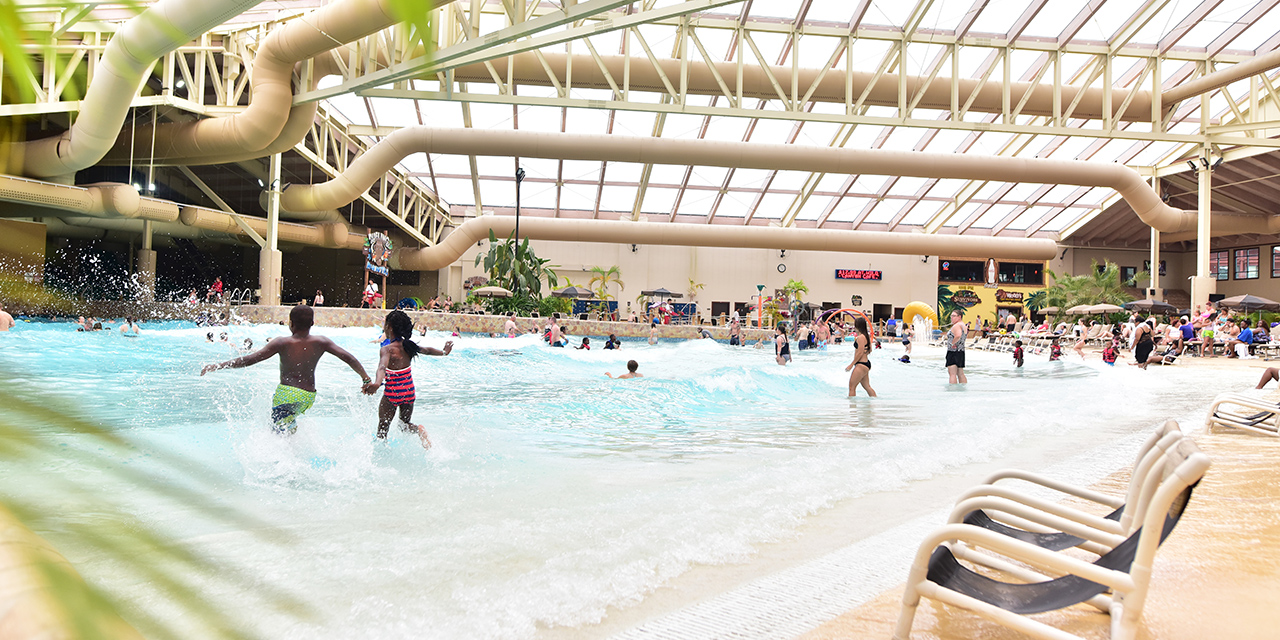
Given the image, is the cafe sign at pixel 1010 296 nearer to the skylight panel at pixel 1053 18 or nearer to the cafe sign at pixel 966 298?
Answer: the cafe sign at pixel 966 298

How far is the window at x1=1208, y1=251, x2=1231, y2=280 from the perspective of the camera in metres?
30.9

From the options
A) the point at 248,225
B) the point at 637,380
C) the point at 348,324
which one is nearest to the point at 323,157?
the point at 248,225

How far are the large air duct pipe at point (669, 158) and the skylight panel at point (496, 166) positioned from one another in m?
5.00

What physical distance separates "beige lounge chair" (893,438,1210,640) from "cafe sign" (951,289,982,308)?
32.0 m

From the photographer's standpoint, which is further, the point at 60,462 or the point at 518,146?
the point at 518,146

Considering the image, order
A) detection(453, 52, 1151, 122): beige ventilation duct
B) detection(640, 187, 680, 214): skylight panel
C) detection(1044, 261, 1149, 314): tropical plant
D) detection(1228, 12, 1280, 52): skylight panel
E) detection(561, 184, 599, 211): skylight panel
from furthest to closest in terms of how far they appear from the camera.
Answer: detection(1044, 261, 1149, 314): tropical plant
detection(640, 187, 680, 214): skylight panel
detection(561, 184, 599, 211): skylight panel
detection(1228, 12, 1280, 52): skylight panel
detection(453, 52, 1151, 122): beige ventilation duct

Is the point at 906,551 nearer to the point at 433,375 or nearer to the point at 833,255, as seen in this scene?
the point at 433,375

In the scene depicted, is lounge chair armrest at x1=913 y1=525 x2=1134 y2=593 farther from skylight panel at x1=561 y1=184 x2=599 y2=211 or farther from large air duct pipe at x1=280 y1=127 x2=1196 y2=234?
skylight panel at x1=561 y1=184 x2=599 y2=211

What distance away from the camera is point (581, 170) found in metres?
24.9

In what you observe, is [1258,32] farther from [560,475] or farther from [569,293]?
[569,293]

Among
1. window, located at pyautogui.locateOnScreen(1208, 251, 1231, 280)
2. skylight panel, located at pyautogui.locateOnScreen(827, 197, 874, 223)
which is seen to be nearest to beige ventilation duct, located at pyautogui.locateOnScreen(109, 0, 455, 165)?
skylight panel, located at pyautogui.locateOnScreen(827, 197, 874, 223)

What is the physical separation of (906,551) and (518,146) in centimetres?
1631

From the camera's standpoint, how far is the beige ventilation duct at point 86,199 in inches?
540

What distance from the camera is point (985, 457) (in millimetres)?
5516
